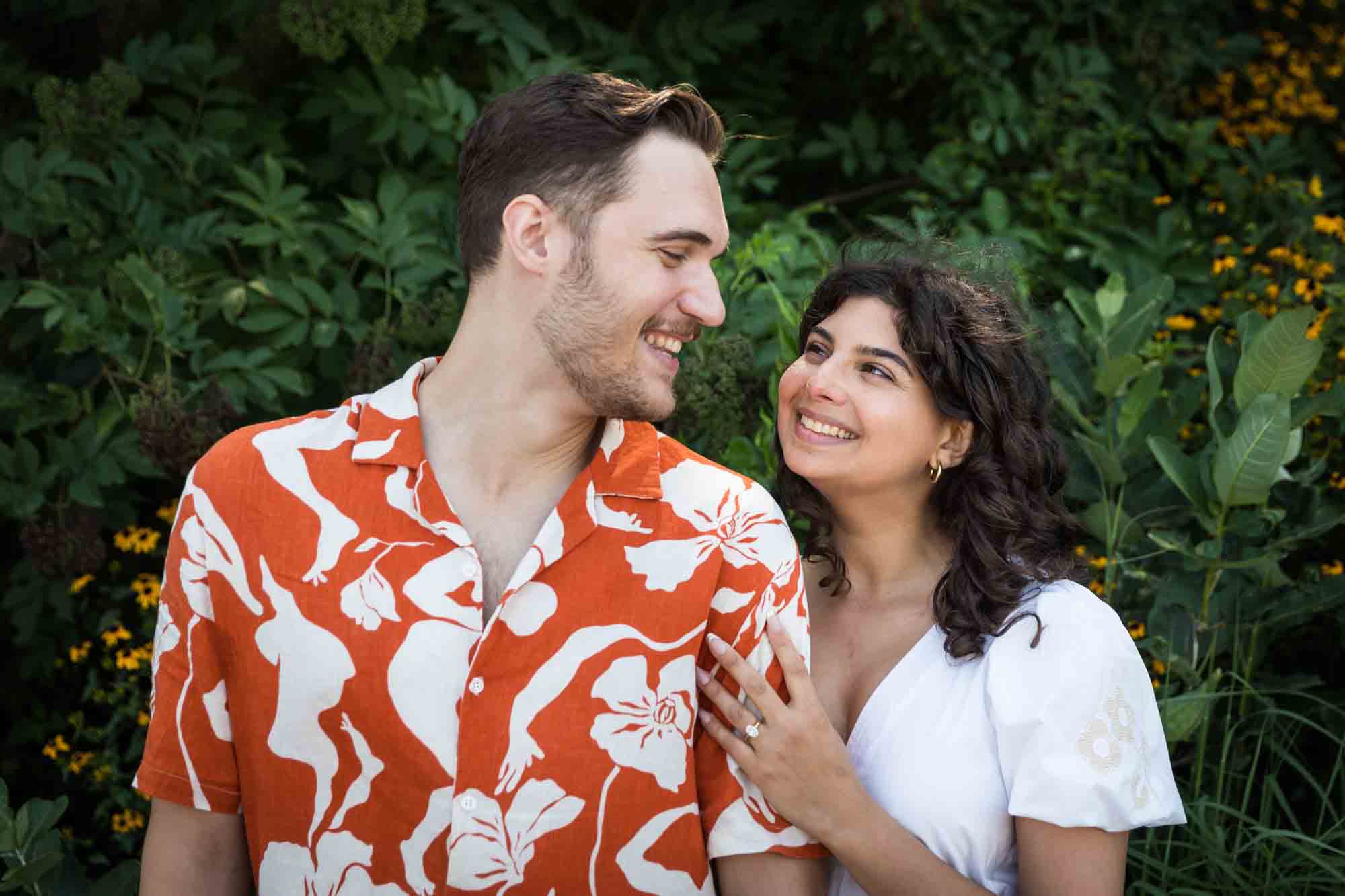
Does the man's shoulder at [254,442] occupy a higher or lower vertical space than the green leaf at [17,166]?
lower

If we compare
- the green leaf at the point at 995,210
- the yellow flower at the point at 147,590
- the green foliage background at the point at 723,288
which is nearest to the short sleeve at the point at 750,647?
the green foliage background at the point at 723,288

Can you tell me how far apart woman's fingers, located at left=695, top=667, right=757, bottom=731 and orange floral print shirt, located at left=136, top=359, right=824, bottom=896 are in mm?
35

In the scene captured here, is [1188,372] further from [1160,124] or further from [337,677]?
[337,677]

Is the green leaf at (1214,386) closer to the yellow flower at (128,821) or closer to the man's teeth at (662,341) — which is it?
the man's teeth at (662,341)

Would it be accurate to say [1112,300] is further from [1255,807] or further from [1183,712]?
[1255,807]

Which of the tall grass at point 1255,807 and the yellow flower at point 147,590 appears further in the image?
the yellow flower at point 147,590

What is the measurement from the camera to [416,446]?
5.89 feet

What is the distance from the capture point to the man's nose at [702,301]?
1802mm

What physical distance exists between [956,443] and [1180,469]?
0.56 m

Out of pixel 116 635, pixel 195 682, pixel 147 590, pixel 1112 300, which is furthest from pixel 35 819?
pixel 1112 300

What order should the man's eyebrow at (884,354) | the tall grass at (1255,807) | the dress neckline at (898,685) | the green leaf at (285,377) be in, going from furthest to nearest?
the green leaf at (285,377) → the tall grass at (1255,807) → the man's eyebrow at (884,354) → the dress neckline at (898,685)

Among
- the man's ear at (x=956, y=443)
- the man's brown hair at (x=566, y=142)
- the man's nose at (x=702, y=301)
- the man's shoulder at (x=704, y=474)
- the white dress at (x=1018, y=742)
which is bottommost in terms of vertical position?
the white dress at (x=1018, y=742)

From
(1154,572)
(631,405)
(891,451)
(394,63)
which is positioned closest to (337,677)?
(631,405)

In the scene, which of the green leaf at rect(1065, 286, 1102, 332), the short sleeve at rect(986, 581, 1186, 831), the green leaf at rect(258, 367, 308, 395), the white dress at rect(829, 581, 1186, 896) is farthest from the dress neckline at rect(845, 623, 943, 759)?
the green leaf at rect(258, 367, 308, 395)
